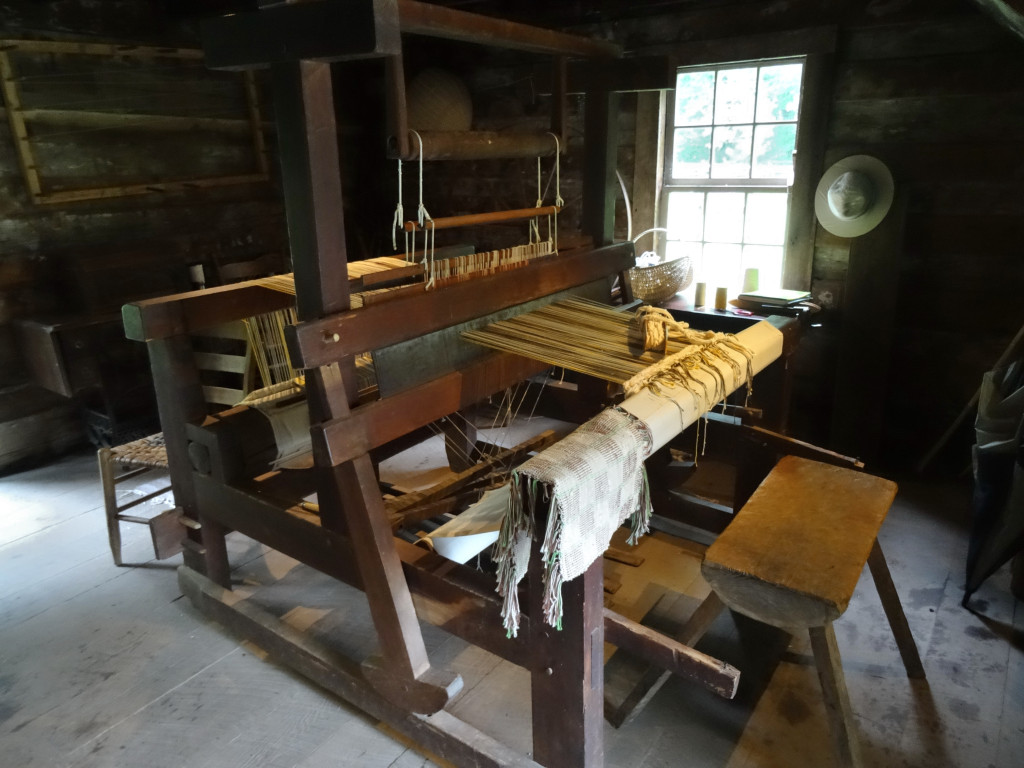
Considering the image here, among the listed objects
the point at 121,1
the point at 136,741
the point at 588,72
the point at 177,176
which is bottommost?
the point at 136,741

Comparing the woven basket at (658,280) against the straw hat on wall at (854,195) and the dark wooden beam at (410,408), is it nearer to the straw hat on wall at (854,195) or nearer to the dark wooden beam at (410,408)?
the straw hat on wall at (854,195)

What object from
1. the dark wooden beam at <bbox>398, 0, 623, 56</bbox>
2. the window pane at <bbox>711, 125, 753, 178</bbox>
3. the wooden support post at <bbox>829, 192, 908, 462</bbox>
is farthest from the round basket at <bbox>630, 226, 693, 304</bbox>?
the dark wooden beam at <bbox>398, 0, 623, 56</bbox>

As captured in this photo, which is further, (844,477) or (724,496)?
(724,496)

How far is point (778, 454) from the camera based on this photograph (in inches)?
86.4

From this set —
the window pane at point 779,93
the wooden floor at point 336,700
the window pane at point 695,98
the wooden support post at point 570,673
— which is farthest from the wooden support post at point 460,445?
the window pane at point 779,93

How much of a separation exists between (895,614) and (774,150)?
255 cm

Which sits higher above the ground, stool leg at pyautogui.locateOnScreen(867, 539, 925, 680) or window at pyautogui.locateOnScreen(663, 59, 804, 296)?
window at pyautogui.locateOnScreen(663, 59, 804, 296)

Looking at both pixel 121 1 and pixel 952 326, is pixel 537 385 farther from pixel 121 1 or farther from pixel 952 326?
pixel 121 1

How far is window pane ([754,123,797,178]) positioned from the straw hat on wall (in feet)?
1.07

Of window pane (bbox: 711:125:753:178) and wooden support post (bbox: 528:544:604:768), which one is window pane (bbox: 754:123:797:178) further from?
wooden support post (bbox: 528:544:604:768)

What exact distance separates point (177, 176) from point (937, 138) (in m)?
4.13

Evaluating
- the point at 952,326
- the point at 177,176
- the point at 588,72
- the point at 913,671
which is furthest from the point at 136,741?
the point at 952,326

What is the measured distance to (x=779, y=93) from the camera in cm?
366

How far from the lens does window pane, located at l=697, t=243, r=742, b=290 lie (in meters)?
4.02
